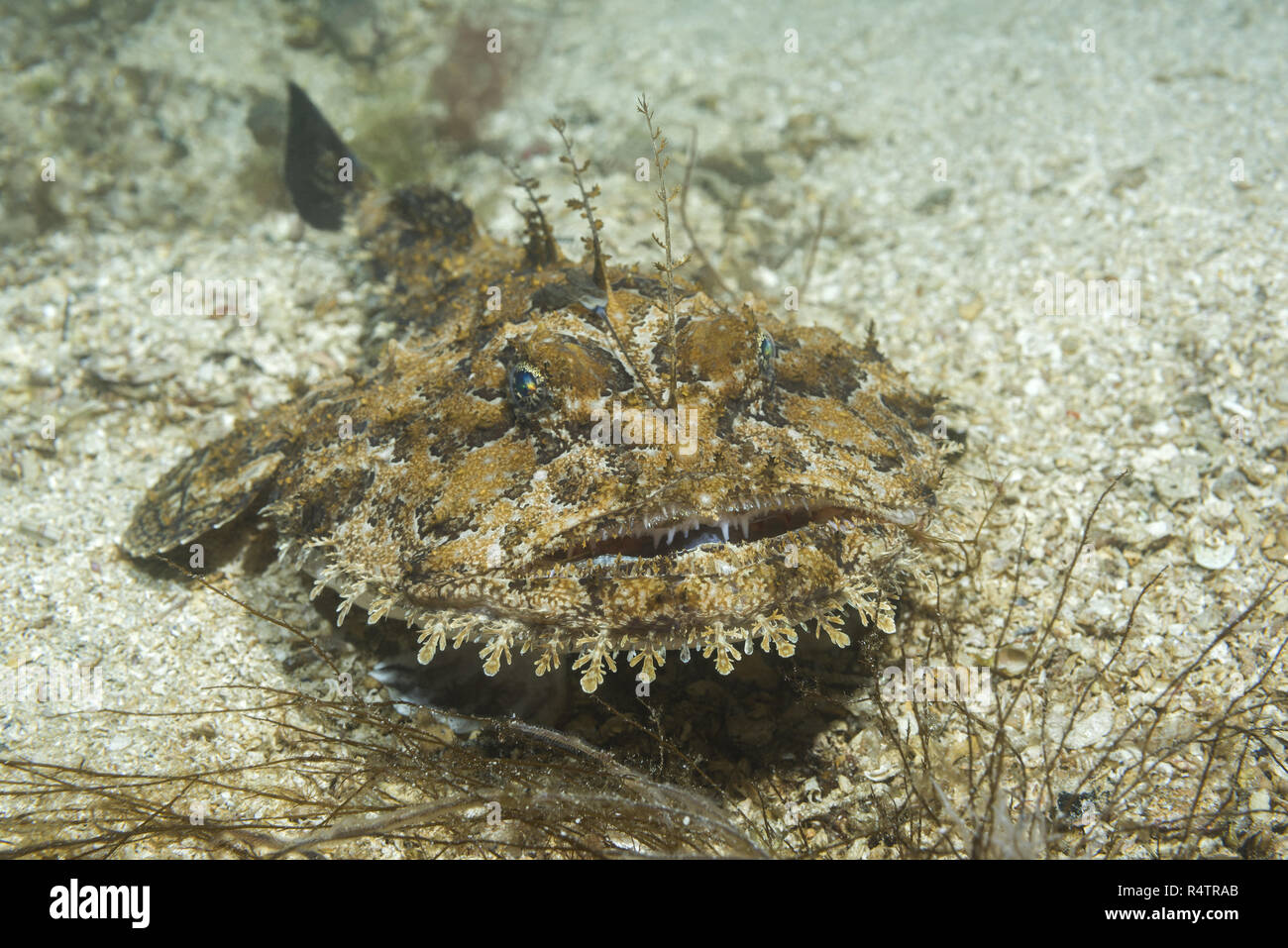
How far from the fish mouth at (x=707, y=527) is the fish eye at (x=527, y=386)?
23.3 inches

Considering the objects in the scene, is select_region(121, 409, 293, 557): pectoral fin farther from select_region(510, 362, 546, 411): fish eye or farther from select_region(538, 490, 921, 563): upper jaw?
select_region(538, 490, 921, 563): upper jaw

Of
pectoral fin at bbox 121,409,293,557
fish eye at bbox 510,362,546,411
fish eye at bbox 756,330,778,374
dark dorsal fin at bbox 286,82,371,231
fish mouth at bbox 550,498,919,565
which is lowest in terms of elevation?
fish mouth at bbox 550,498,919,565

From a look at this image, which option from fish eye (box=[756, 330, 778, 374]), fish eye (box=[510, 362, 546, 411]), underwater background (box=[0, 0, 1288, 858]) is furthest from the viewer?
underwater background (box=[0, 0, 1288, 858])

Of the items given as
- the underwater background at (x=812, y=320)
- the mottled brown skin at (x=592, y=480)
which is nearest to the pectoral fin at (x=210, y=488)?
the mottled brown skin at (x=592, y=480)

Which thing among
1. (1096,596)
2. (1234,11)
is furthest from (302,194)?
(1234,11)

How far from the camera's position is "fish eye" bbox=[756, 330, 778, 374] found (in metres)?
3.06

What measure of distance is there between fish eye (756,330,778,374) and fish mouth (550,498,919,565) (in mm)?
642

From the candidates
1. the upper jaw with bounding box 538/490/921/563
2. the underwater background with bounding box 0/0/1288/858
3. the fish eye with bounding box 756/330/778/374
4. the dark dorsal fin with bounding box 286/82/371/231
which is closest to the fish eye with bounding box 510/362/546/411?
the upper jaw with bounding box 538/490/921/563

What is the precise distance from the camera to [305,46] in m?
7.89

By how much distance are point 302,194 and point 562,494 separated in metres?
4.42

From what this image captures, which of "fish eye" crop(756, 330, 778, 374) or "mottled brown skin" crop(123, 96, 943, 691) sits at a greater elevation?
"fish eye" crop(756, 330, 778, 374)

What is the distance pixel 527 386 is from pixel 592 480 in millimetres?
495
